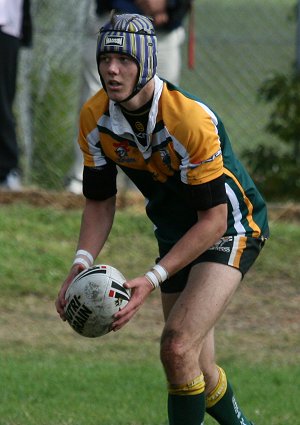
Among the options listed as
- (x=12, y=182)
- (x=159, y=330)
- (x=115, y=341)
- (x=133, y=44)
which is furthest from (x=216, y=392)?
(x=12, y=182)

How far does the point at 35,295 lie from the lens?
10508 millimetres

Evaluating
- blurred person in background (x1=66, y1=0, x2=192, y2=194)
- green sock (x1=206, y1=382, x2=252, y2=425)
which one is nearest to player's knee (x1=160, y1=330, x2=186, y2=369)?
green sock (x1=206, y1=382, x2=252, y2=425)

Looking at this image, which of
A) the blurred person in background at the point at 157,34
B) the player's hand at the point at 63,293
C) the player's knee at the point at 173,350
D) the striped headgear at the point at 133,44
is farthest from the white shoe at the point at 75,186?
the player's knee at the point at 173,350

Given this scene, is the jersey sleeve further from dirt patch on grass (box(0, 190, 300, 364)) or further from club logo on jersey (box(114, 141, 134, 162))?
dirt patch on grass (box(0, 190, 300, 364))

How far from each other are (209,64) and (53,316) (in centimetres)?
772

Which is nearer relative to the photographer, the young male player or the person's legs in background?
the young male player

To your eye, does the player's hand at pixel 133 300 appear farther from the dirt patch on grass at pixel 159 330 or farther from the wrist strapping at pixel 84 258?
the dirt patch on grass at pixel 159 330

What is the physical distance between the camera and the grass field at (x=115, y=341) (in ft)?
25.5

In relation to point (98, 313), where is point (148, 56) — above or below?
above

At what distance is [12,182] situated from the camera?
12344 mm

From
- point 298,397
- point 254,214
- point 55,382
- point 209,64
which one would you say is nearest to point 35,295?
point 55,382

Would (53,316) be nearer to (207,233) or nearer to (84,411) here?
(84,411)

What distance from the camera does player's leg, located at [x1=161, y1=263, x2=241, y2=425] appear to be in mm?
6250

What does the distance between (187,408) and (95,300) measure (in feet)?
2.27
